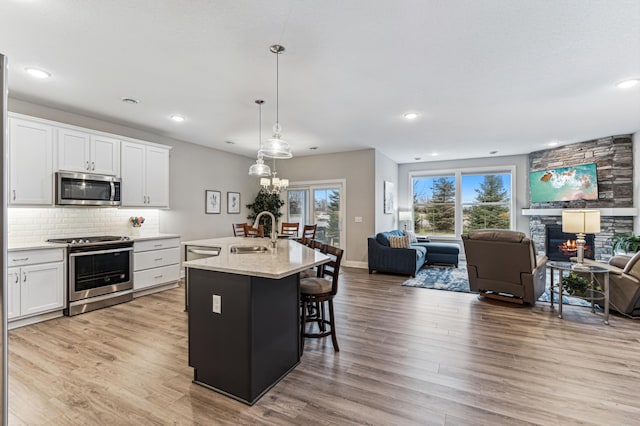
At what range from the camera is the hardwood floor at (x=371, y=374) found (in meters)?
1.92

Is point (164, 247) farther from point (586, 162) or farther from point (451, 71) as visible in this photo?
point (586, 162)

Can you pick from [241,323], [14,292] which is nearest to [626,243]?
[241,323]

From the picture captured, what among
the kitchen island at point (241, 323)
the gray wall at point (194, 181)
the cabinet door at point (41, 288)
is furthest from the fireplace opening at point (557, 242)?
the cabinet door at point (41, 288)

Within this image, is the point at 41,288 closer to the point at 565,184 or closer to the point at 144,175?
the point at 144,175

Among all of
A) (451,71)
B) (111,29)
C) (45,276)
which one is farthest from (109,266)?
(451,71)

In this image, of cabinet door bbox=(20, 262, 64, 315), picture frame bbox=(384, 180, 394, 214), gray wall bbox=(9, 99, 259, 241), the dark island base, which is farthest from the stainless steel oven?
picture frame bbox=(384, 180, 394, 214)

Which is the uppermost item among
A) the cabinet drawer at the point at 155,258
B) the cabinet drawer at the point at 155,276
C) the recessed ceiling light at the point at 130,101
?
the recessed ceiling light at the point at 130,101

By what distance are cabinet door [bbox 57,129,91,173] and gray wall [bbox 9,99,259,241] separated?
0.48 meters

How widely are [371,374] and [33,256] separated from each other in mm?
3930

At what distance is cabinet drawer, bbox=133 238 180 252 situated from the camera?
14.8 ft

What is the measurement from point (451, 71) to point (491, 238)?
229 centimetres

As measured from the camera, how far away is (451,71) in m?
3.07

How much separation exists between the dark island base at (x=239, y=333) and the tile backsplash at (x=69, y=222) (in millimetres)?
3224

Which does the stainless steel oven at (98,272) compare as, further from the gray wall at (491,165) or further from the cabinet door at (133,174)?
the gray wall at (491,165)
